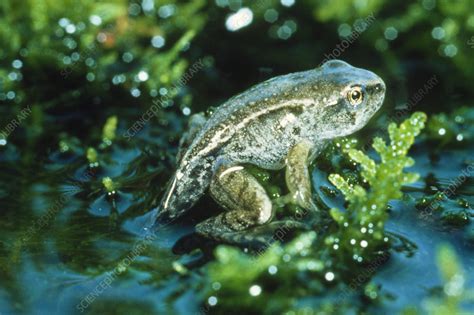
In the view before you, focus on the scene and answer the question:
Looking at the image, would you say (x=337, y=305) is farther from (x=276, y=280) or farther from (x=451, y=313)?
(x=451, y=313)

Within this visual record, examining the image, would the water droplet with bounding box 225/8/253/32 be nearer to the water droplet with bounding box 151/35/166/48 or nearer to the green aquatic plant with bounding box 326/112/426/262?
the water droplet with bounding box 151/35/166/48

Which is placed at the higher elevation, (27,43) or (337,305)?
(27,43)

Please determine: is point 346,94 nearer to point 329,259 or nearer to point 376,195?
point 376,195

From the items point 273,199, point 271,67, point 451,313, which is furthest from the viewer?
point 271,67

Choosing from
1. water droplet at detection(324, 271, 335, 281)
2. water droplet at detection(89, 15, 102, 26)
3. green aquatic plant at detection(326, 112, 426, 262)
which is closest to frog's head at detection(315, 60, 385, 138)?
green aquatic plant at detection(326, 112, 426, 262)

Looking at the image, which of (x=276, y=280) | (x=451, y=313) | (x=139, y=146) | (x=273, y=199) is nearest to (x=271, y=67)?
(x=139, y=146)

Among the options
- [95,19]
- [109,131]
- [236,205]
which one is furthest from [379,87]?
[95,19]

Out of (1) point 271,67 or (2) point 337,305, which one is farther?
(1) point 271,67
